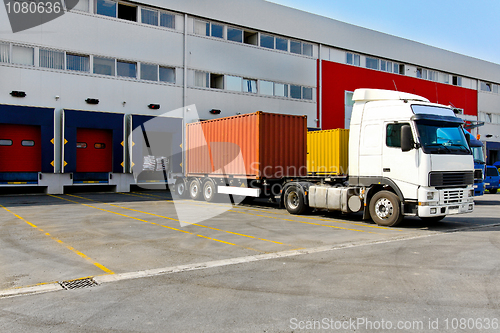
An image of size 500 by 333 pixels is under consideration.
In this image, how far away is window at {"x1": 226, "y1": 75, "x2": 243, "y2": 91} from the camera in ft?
92.1

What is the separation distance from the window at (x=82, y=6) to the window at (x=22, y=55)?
3.50 meters

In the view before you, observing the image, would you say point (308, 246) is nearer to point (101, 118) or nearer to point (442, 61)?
point (101, 118)

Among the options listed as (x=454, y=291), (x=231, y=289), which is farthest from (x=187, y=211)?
(x=454, y=291)

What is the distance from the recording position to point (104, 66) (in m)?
23.8

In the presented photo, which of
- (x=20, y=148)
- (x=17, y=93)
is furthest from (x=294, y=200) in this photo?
(x=17, y=93)

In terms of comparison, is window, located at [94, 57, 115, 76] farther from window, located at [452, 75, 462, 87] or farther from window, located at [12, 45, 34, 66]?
window, located at [452, 75, 462, 87]

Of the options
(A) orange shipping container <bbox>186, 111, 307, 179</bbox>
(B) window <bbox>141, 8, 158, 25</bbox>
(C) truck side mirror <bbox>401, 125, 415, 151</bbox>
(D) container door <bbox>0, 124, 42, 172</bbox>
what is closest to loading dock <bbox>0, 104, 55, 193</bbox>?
(D) container door <bbox>0, 124, 42, 172</bbox>

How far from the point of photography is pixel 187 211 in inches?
595

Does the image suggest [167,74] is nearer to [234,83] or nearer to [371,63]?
[234,83]

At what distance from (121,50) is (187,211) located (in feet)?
44.3

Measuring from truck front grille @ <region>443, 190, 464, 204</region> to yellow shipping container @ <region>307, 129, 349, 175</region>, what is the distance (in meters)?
7.24

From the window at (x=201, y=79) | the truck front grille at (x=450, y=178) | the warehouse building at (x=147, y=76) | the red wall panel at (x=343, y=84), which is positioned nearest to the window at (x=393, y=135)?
the truck front grille at (x=450, y=178)

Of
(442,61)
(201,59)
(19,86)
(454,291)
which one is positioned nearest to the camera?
(454,291)

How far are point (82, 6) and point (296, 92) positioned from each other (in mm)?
15745
